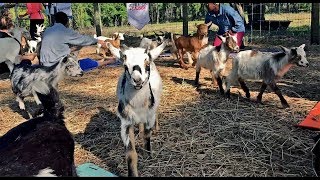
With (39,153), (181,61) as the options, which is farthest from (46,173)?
(181,61)

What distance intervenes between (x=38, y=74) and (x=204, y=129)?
2957 mm

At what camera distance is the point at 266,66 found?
6.72 m

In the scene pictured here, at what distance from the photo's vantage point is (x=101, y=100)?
24.2 feet

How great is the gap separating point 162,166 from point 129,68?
133 centimetres

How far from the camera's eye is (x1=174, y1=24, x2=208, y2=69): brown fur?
9.32 m

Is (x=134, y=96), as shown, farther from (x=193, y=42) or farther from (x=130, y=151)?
(x=193, y=42)

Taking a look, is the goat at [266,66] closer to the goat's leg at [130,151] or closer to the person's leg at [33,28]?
the goat's leg at [130,151]

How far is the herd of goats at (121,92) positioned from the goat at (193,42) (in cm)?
3

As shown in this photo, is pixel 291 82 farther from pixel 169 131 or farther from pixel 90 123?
Answer: pixel 90 123

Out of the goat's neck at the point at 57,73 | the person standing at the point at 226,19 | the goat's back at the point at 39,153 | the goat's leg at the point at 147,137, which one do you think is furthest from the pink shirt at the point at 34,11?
the goat's back at the point at 39,153

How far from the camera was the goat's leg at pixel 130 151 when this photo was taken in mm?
4145

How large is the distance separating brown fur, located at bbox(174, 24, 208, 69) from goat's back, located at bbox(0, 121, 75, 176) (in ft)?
21.6

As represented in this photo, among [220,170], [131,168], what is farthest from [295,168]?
[131,168]

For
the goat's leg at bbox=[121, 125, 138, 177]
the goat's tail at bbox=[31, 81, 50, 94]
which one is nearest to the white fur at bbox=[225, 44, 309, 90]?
the goat's leg at bbox=[121, 125, 138, 177]
